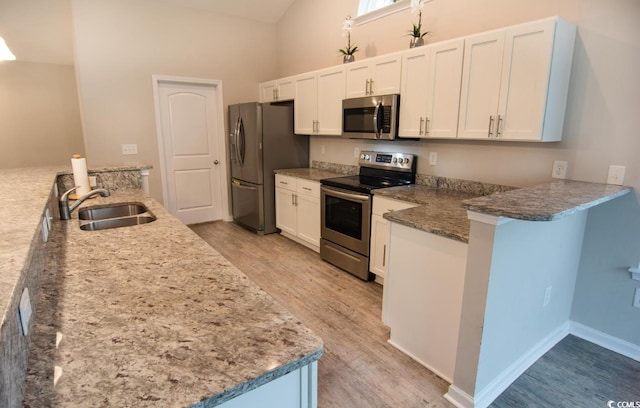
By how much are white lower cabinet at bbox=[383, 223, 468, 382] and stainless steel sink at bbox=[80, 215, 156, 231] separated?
1557 mm

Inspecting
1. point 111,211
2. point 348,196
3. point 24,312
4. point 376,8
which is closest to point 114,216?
point 111,211

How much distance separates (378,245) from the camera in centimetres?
308

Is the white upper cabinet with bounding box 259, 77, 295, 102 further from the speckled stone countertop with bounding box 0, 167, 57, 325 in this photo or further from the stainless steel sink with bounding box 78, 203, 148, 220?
the speckled stone countertop with bounding box 0, 167, 57, 325

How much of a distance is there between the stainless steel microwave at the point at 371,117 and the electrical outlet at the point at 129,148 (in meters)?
2.69

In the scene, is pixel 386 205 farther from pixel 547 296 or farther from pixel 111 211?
pixel 111 211

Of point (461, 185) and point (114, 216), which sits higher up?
point (461, 185)

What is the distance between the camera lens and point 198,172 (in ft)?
16.4

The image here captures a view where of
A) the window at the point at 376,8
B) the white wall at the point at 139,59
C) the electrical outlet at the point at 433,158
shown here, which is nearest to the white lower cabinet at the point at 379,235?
the electrical outlet at the point at 433,158

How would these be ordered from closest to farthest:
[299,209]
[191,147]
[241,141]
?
[299,209]
[241,141]
[191,147]

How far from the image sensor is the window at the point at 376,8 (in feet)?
11.2

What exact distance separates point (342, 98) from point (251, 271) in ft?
6.67

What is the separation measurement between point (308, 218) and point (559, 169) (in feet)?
8.01

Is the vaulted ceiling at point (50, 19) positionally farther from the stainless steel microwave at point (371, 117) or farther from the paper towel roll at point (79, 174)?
the paper towel roll at point (79, 174)

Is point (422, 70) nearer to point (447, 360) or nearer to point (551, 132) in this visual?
point (551, 132)
